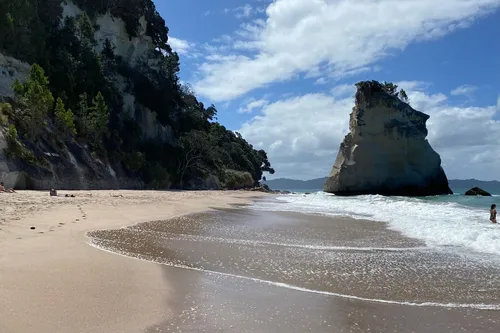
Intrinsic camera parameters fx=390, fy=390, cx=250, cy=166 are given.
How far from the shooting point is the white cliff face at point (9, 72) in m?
29.2

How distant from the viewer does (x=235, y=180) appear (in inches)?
2539

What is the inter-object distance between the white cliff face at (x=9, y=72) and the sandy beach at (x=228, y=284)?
2460 cm

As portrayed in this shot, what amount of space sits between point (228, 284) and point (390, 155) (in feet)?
179

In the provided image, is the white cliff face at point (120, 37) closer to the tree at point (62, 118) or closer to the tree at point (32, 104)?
the tree at point (62, 118)

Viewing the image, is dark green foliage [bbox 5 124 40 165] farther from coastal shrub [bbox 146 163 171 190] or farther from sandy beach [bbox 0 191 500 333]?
coastal shrub [bbox 146 163 171 190]

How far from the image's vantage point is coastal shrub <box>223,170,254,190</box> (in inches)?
2454

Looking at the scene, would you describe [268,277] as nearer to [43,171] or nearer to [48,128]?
[43,171]

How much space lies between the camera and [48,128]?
28.6 metres

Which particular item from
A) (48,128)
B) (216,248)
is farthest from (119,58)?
(216,248)

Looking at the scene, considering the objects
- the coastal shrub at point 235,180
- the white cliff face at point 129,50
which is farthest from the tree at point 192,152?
the coastal shrub at point 235,180

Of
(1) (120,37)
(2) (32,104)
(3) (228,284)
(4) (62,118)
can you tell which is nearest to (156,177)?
(4) (62,118)

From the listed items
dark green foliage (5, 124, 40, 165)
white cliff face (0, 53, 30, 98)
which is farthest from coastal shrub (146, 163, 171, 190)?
dark green foliage (5, 124, 40, 165)

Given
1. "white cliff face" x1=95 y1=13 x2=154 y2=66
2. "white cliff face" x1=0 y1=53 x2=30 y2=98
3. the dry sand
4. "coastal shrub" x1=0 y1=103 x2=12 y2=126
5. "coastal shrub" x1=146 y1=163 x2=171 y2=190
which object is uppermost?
"white cliff face" x1=95 y1=13 x2=154 y2=66

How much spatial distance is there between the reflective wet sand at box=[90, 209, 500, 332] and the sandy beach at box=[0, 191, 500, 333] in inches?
0.7
